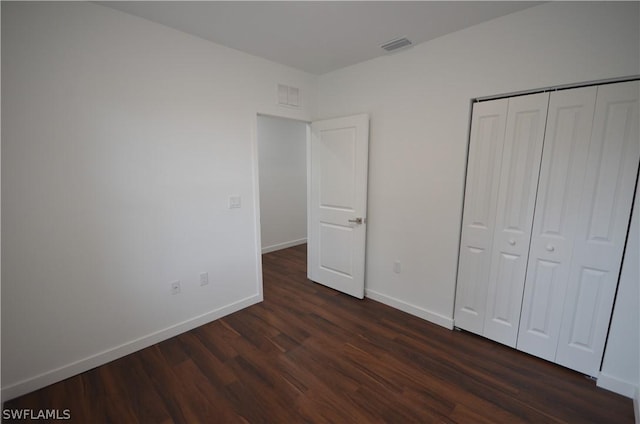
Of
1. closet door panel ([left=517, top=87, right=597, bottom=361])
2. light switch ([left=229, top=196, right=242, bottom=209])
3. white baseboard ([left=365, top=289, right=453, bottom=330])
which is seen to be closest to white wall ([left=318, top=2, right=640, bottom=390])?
white baseboard ([left=365, top=289, right=453, bottom=330])

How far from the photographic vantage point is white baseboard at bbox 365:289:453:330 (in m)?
2.58

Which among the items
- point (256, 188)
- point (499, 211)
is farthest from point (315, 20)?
point (499, 211)

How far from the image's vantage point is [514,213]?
7.06ft

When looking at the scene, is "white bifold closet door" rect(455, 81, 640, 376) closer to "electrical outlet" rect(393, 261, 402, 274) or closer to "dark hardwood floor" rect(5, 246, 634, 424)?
"dark hardwood floor" rect(5, 246, 634, 424)

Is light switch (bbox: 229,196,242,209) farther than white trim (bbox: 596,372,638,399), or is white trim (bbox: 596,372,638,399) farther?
light switch (bbox: 229,196,242,209)

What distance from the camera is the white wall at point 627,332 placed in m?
1.71

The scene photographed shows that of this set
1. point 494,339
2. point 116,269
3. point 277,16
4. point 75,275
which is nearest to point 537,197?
point 494,339

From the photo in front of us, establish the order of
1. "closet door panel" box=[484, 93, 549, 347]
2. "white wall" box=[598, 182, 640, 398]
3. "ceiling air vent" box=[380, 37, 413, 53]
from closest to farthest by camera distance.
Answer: "white wall" box=[598, 182, 640, 398], "closet door panel" box=[484, 93, 549, 347], "ceiling air vent" box=[380, 37, 413, 53]

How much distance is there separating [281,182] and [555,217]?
4002 mm

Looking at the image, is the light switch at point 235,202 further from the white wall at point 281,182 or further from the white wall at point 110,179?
the white wall at point 281,182

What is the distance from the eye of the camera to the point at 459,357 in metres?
2.17

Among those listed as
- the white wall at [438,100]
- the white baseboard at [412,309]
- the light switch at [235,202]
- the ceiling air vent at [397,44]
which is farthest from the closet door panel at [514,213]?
the light switch at [235,202]

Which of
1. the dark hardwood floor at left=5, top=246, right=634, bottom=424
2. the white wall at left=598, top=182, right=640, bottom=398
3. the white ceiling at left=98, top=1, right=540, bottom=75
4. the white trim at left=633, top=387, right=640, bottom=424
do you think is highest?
the white ceiling at left=98, top=1, right=540, bottom=75

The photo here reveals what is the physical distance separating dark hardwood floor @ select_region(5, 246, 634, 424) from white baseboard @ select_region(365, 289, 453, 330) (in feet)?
0.26
